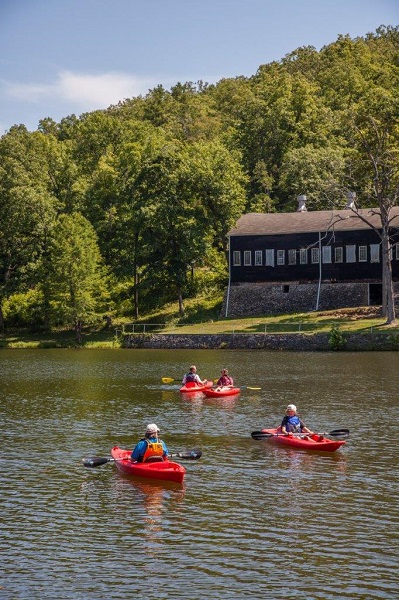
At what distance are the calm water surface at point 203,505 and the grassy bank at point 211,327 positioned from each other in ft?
96.7

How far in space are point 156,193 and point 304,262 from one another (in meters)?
16.8

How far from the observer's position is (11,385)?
50.9 meters

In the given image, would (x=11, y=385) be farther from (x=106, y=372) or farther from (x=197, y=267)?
(x=197, y=267)

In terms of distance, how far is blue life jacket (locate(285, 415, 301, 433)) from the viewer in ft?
101

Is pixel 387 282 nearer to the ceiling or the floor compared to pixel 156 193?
nearer to the floor

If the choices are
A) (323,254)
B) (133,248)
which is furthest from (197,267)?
(323,254)

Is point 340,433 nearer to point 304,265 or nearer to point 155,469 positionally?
point 155,469

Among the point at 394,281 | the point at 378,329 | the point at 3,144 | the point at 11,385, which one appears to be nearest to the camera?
the point at 11,385

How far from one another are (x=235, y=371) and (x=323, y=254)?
32.3m

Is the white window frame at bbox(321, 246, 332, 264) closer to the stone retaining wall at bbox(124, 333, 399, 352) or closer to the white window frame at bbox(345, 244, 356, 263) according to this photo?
the white window frame at bbox(345, 244, 356, 263)

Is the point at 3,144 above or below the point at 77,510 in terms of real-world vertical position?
above

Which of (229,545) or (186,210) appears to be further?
(186,210)

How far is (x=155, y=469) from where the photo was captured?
25375 mm

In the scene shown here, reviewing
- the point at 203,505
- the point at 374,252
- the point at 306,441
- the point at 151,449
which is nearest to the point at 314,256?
the point at 374,252
